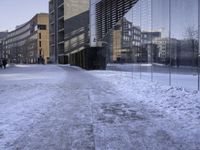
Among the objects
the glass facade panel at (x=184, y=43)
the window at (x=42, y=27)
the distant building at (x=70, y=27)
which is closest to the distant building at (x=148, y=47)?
the glass facade panel at (x=184, y=43)

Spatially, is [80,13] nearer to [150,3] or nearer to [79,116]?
[150,3]

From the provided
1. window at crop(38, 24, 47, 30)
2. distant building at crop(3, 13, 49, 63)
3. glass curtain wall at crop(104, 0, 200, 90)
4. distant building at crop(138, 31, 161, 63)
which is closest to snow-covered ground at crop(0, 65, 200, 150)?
glass curtain wall at crop(104, 0, 200, 90)

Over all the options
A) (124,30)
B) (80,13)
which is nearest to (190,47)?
(124,30)

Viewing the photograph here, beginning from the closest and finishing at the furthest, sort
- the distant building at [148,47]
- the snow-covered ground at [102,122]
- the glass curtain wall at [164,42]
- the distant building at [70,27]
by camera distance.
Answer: the snow-covered ground at [102,122] → the glass curtain wall at [164,42] → the distant building at [148,47] → the distant building at [70,27]

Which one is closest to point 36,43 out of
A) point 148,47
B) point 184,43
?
point 148,47

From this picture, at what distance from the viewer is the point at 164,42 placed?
55.2 feet

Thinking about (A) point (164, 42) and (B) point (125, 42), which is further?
(B) point (125, 42)

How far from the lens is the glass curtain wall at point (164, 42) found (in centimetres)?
1364

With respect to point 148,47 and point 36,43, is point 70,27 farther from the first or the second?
point 148,47

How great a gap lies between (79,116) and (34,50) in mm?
137140

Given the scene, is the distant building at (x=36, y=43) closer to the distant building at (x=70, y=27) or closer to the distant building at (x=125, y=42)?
the distant building at (x=70, y=27)

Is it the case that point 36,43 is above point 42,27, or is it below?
below

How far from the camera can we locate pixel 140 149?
20.6 ft

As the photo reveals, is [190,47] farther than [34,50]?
No
